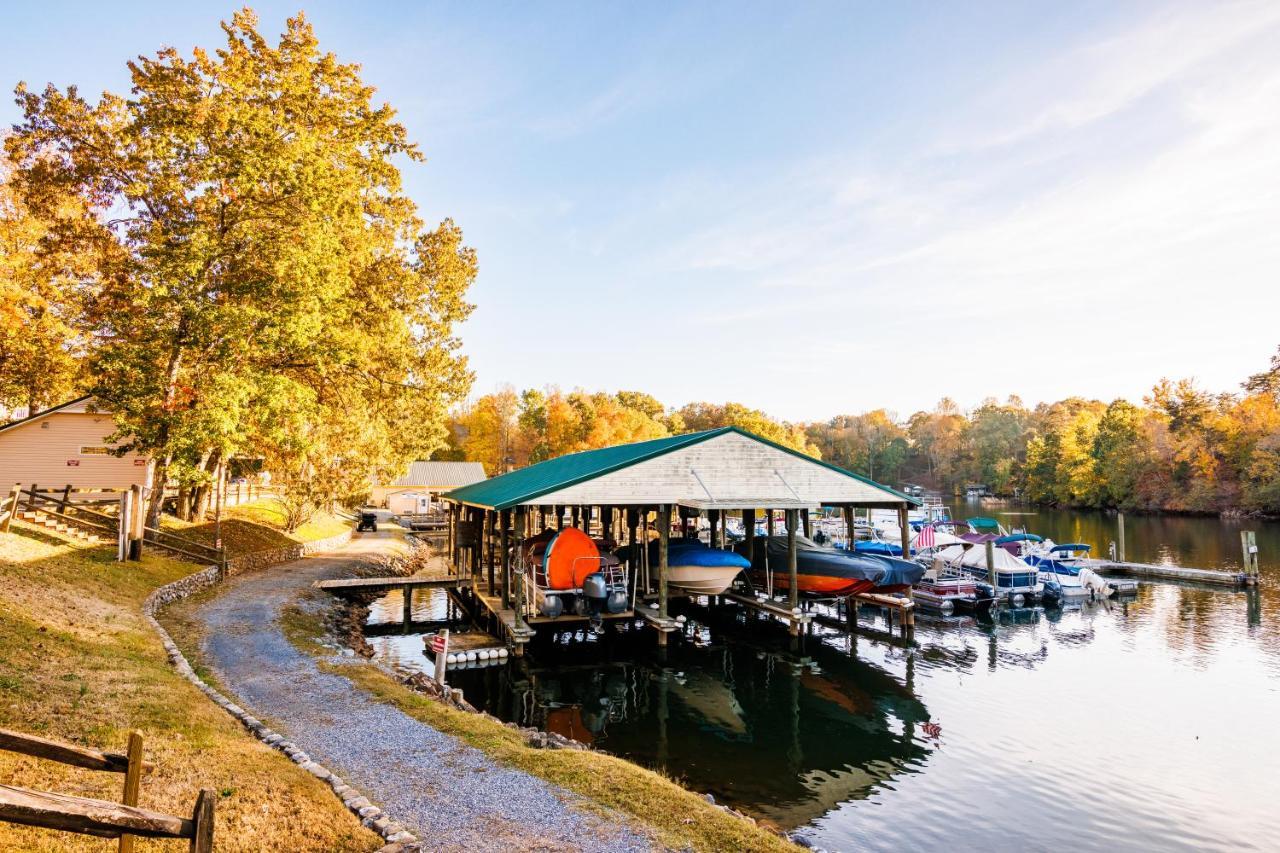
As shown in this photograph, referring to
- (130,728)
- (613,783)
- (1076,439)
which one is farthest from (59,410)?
(1076,439)

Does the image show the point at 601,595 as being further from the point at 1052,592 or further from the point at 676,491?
the point at 1052,592

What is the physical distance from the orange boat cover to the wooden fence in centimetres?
1598

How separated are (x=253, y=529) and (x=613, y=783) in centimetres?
2867

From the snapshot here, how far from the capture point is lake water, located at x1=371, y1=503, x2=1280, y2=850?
10.9 m

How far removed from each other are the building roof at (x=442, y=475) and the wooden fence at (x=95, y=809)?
58809 mm

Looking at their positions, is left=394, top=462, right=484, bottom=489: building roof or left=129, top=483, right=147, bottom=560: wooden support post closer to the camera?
left=129, top=483, right=147, bottom=560: wooden support post

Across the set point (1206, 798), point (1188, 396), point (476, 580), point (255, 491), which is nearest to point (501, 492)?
point (476, 580)

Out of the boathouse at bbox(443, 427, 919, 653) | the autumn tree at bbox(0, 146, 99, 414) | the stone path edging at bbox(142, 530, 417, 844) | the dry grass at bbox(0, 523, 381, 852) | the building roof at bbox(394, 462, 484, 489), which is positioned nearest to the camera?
the dry grass at bbox(0, 523, 381, 852)

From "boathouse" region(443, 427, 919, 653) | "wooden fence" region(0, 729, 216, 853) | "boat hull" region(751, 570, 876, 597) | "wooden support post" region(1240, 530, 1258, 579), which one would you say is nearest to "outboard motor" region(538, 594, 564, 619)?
"boathouse" region(443, 427, 919, 653)

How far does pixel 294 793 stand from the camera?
7.71 m

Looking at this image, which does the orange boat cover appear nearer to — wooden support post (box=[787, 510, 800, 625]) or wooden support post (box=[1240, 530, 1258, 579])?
wooden support post (box=[787, 510, 800, 625])

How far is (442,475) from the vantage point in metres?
65.9

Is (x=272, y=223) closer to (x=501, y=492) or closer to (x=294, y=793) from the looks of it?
(x=501, y=492)

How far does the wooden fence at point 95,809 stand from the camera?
10.5 ft
